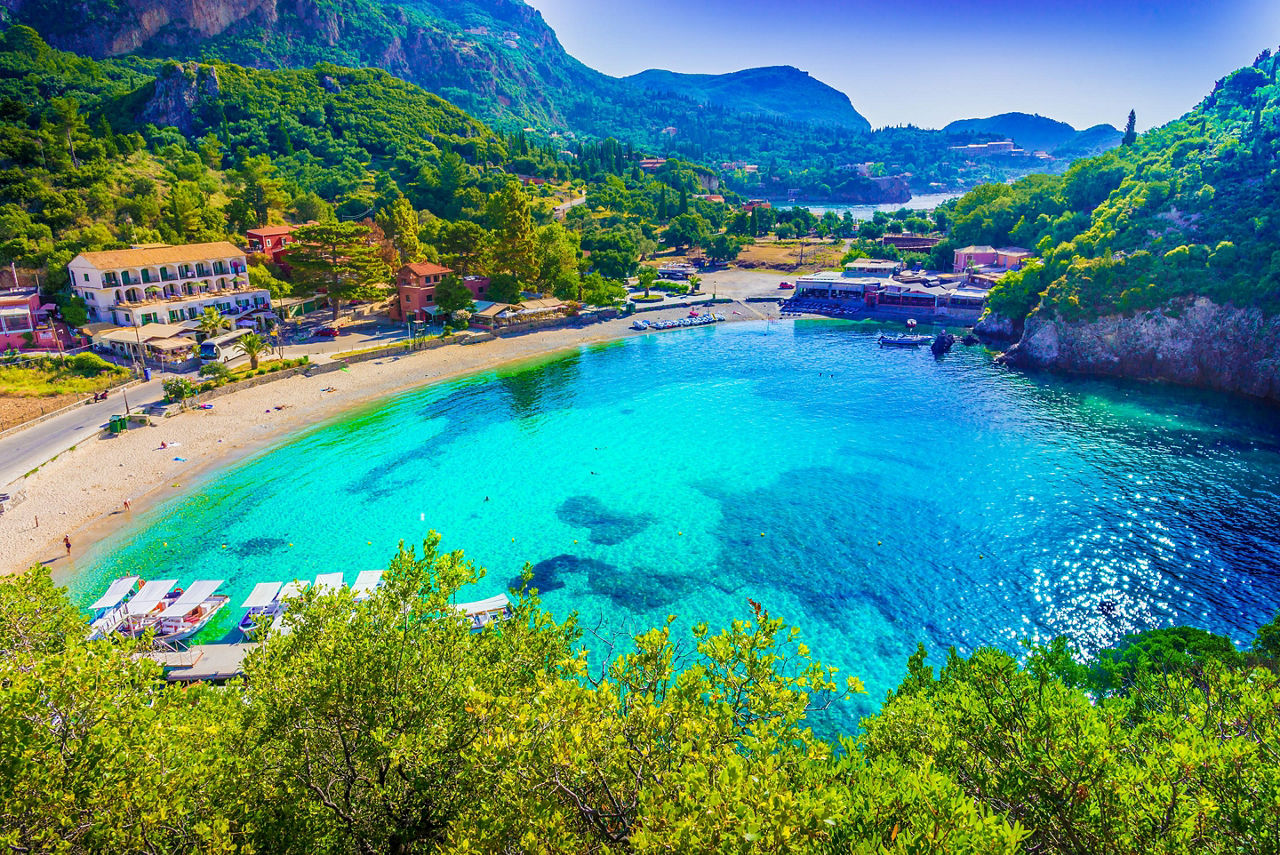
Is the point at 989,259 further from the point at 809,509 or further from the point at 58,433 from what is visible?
the point at 58,433

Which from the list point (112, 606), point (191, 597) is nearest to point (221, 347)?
point (112, 606)

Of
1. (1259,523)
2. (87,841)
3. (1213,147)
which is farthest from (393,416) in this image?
(1213,147)

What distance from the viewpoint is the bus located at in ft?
209

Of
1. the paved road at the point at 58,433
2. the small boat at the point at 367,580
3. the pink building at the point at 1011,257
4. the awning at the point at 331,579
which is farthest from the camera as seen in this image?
the pink building at the point at 1011,257

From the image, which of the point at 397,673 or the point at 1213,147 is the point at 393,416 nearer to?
the point at 397,673

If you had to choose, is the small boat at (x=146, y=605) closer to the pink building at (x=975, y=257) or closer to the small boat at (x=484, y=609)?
the small boat at (x=484, y=609)

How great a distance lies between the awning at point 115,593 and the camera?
32191 mm

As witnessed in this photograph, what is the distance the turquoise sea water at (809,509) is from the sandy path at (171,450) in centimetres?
247

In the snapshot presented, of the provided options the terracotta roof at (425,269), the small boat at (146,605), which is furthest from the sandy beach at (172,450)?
the terracotta roof at (425,269)

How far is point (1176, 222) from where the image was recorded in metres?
73.8

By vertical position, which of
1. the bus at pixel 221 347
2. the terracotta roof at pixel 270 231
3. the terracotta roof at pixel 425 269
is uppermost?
the terracotta roof at pixel 270 231

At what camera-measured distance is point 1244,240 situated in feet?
217

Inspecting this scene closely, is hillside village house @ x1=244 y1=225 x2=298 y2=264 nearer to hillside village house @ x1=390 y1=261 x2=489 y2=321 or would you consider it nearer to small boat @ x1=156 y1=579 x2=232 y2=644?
hillside village house @ x1=390 y1=261 x2=489 y2=321

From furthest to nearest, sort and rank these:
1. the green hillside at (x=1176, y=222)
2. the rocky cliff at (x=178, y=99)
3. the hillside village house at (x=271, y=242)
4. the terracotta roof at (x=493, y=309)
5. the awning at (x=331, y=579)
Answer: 1. the rocky cliff at (x=178, y=99)
2. the hillside village house at (x=271, y=242)
3. the terracotta roof at (x=493, y=309)
4. the green hillside at (x=1176, y=222)
5. the awning at (x=331, y=579)
